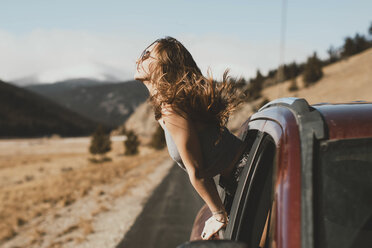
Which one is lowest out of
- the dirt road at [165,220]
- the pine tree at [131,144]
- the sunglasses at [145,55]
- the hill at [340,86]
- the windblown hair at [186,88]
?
the pine tree at [131,144]

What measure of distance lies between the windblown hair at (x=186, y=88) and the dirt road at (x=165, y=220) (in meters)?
4.75

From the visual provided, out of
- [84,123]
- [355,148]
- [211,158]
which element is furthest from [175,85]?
[84,123]

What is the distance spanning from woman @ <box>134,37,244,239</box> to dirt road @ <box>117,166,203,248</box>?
4.60 metres

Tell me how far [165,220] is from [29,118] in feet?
406

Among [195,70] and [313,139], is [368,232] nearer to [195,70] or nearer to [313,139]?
[313,139]

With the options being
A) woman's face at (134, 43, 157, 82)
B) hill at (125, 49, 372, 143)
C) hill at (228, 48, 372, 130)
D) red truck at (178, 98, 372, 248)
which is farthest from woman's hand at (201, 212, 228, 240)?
hill at (228, 48, 372, 130)

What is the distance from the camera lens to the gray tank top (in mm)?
1828

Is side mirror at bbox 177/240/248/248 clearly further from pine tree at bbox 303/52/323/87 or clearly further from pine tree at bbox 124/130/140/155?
pine tree at bbox 303/52/323/87

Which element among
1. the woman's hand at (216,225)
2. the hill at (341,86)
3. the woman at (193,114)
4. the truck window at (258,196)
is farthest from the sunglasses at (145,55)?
the hill at (341,86)

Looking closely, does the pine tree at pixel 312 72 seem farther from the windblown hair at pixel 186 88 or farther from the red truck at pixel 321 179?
the red truck at pixel 321 179

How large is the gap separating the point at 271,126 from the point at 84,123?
152 m

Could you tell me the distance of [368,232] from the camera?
138 cm

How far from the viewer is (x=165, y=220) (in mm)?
7902

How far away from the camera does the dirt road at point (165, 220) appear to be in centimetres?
645
